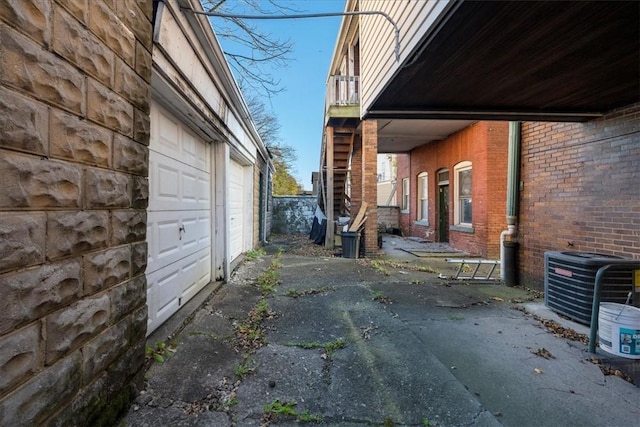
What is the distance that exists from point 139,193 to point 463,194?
30.0ft

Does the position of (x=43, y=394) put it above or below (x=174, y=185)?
below

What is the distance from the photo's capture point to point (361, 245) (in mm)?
8305

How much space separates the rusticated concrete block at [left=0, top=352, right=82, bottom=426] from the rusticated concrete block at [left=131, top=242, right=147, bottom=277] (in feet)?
2.07

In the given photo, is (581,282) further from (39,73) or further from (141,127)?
(39,73)

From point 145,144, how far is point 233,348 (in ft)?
6.40

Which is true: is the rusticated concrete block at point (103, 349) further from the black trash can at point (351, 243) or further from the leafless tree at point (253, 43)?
the black trash can at point (351, 243)

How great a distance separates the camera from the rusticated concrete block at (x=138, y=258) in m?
2.10

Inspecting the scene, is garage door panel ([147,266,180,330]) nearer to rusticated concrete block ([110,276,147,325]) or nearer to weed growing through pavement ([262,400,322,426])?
rusticated concrete block ([110,276,147,325])

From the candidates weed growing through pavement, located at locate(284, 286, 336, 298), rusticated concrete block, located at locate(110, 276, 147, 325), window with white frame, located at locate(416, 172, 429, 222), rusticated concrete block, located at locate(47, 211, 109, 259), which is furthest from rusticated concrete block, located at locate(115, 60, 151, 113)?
window with white frame, located at locate(416, 172, 429, 222)

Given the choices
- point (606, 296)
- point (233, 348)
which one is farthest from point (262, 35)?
point (606, 296)

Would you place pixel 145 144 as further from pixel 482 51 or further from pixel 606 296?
pixel 606 296

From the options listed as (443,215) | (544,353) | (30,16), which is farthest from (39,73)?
(443,215)

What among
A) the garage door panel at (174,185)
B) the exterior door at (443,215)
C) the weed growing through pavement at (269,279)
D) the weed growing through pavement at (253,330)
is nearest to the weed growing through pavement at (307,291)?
the weed growing through pavement at (269,279)

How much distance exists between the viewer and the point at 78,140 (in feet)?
5.09
